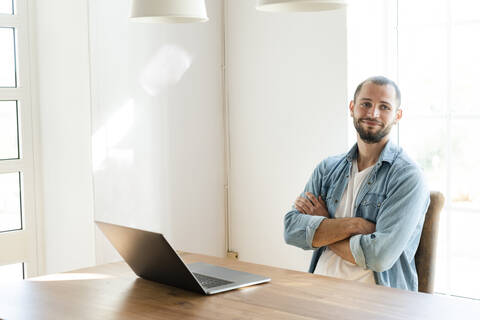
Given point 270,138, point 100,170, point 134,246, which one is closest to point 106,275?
point 134,246

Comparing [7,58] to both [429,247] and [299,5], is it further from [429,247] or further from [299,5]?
[429,247]

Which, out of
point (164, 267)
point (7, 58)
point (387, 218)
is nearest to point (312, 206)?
point (387, 218)

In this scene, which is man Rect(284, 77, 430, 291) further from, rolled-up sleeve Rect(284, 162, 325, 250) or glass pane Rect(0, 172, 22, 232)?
glass pane Rect(0, 172, 22, 232)

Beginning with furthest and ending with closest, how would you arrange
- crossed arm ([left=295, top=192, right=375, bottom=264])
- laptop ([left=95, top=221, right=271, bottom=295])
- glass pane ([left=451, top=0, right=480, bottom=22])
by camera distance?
glass pane ([left=451, top=0, right=480, bottom=22]), crossed arm ([left=295, top=192, right=375, bottom=264]), laptop ([left=95, top=221, right=271, bottom=295])

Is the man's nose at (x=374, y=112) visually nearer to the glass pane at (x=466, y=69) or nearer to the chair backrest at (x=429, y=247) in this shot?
the chair backrest at (x=429, y=247)

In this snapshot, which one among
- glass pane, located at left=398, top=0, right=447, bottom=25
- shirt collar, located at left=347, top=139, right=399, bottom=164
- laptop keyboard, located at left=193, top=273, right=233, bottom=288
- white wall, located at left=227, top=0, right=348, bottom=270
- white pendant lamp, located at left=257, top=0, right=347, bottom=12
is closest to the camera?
white pendant lamp, located at left=257, top=0, right=347, bottom=12

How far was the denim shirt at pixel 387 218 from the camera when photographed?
2594 millimetres

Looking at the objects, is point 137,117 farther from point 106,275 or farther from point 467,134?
point 467,134

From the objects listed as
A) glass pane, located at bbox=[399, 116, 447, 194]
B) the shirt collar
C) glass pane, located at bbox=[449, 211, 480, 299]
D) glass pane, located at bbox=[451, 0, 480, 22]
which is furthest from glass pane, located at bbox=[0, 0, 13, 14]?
glass pane, located at bbox=[449, 211, 480, 299]

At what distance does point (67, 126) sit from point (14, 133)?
0.27 meters

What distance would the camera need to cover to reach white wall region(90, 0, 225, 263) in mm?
3537

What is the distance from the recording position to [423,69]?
3.67m

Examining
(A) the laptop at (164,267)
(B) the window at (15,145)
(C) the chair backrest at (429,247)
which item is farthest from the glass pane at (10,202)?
(C) the chair backrest at (429,247)

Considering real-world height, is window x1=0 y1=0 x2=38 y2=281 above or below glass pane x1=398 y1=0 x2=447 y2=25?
below
